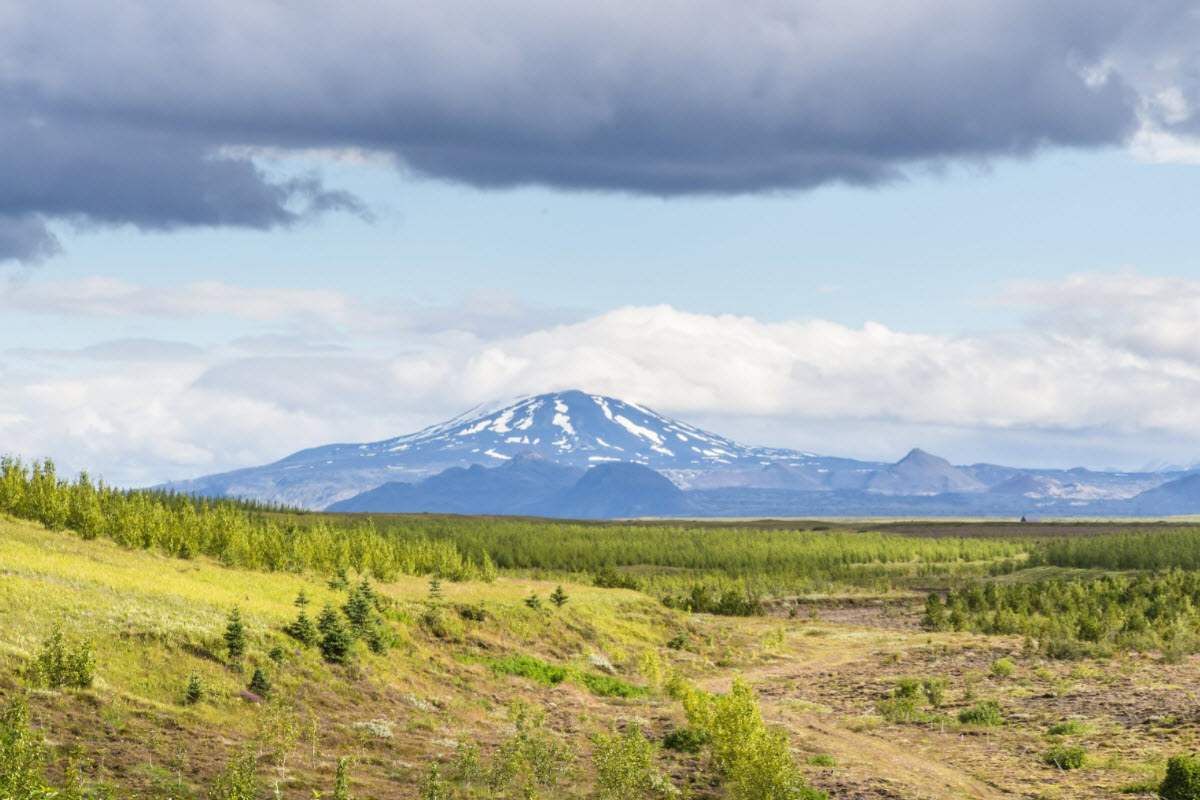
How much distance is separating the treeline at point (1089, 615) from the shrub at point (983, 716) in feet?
68.8

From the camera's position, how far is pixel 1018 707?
4388 centimetres

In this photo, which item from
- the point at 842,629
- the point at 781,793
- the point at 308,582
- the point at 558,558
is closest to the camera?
the point at 781,793

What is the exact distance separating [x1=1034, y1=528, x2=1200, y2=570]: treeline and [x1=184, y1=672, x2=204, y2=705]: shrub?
428ft

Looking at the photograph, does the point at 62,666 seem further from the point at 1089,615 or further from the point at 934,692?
the point at 1089,615

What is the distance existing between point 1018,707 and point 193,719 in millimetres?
32963

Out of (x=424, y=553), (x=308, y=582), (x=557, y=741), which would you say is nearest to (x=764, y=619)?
(x=424, y=553)

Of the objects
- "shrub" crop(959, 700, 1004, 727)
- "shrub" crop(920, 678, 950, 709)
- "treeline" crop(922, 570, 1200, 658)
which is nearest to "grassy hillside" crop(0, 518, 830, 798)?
"shrub" crop(959, 700, 1004, 727)

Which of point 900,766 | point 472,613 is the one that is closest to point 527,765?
point 900,766

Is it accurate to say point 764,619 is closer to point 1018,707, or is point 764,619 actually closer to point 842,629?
point 842,629

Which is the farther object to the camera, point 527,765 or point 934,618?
point 934,618

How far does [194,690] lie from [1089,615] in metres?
64.5

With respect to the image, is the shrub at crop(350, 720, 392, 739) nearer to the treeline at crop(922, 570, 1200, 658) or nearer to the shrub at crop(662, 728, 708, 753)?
the shrub at crop(662, 728, 708, 753)

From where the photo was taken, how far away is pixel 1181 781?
27734mm

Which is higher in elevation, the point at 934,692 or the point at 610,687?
the point at 934,692
